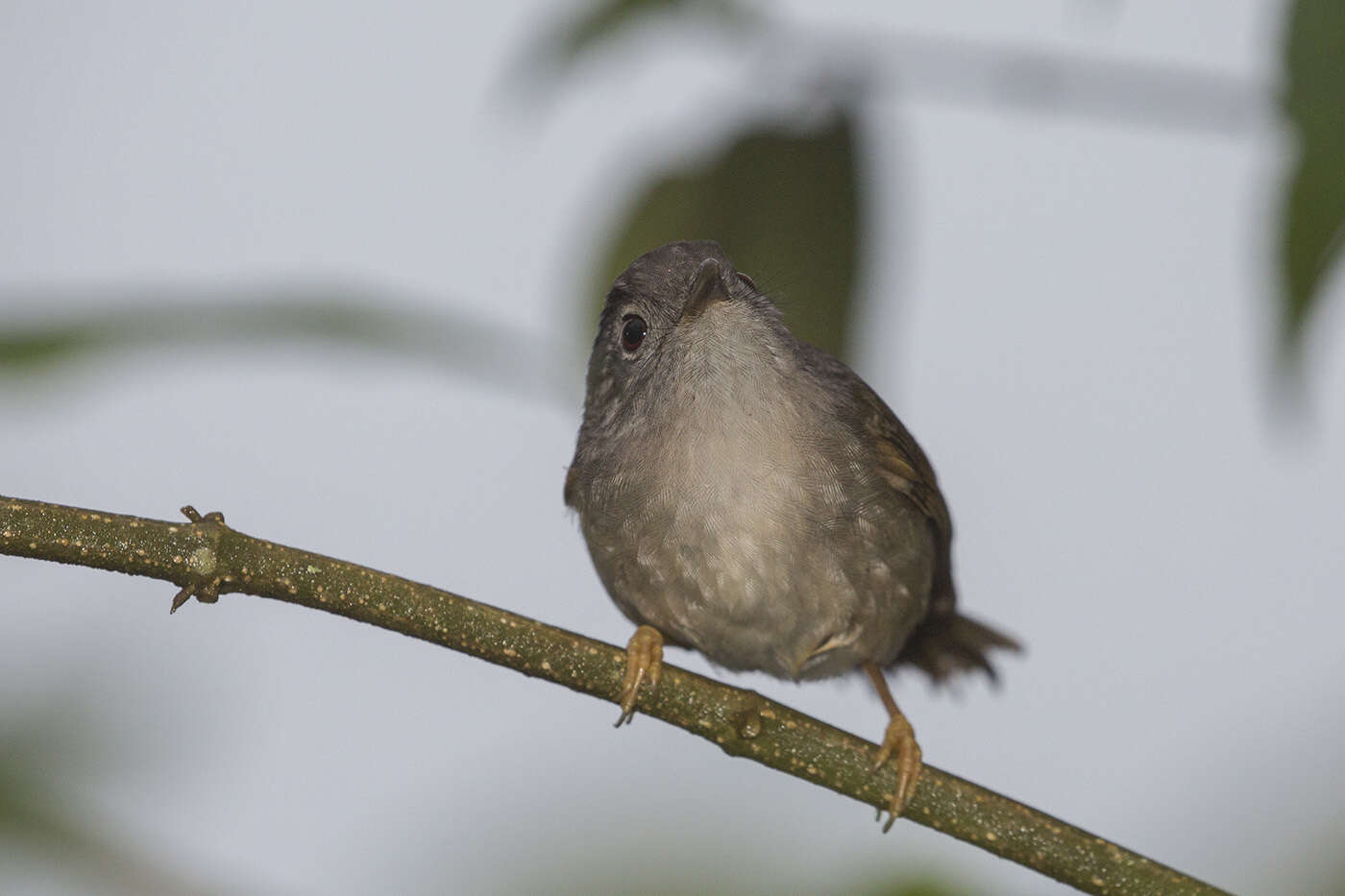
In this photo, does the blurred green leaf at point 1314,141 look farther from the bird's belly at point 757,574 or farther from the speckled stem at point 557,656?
the bird's belly at point 757,574

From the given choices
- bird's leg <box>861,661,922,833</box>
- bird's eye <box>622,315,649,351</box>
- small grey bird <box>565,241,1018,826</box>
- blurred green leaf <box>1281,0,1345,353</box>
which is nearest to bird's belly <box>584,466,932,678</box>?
small grey bird <box>565,241,1018,826</box>

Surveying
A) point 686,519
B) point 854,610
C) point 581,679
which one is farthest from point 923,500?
point 581,679

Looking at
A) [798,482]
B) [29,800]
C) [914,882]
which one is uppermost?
[798,482]

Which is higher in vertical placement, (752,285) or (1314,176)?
(752,285)

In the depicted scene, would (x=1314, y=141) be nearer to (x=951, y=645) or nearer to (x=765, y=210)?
(x=765, y=210)

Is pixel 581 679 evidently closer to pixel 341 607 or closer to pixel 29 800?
pixel 341 607

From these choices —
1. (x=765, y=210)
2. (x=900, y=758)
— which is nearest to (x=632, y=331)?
(x=765, y=210)

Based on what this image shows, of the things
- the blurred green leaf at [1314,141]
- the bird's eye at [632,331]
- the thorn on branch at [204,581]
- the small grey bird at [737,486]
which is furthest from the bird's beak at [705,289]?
the blurred green leaf at [1314,141]
